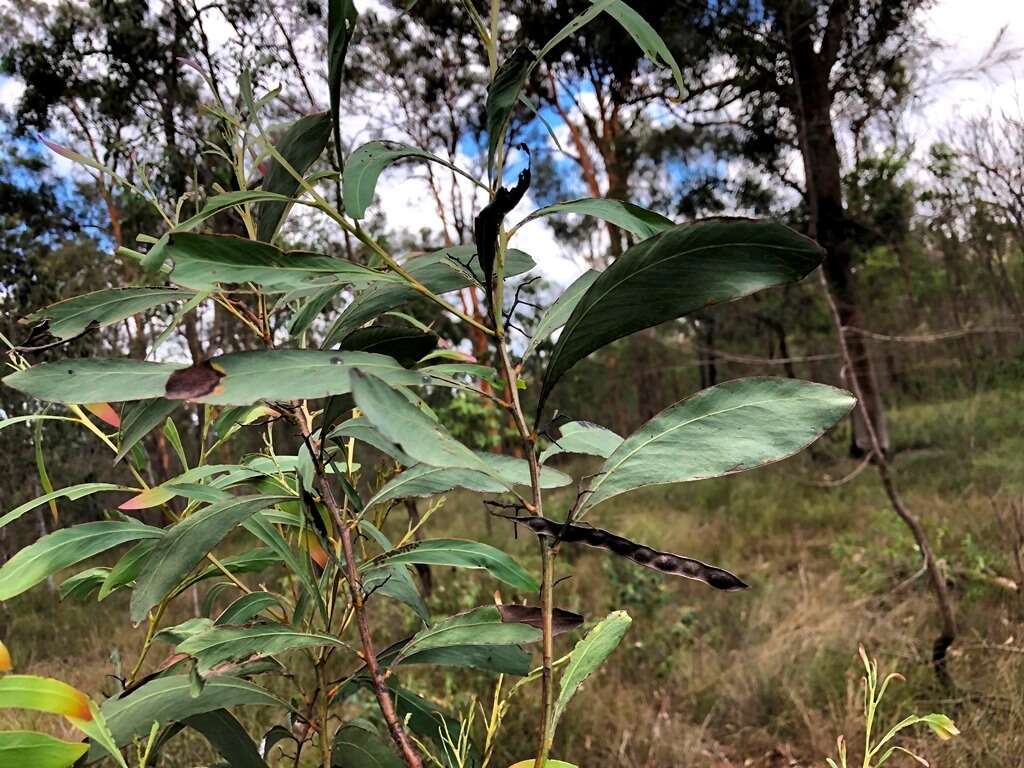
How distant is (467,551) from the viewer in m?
0.53

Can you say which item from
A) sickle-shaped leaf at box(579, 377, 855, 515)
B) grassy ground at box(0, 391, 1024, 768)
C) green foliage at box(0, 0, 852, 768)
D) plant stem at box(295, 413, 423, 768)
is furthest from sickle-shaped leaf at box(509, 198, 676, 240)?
grassy ground at box(0, 391, 1024, 768)

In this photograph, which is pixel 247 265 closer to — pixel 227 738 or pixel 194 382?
pixel 194 382

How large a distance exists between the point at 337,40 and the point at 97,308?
236 mm

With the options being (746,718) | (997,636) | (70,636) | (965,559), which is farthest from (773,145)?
(70,636)

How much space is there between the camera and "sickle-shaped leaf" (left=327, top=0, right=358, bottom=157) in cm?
30

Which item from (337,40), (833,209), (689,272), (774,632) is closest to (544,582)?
(689,272)

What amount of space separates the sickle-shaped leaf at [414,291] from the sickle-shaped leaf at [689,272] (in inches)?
4.9

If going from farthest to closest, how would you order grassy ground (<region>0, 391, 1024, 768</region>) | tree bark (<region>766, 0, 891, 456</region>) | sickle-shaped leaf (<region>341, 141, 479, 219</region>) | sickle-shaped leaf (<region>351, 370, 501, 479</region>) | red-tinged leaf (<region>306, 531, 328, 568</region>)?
tree bark (<region>766, 0, 891, 456</region>) → grassy ground (<region>0, 391, 1024, 768</region>) → red-tinged leaf (<region>306, 531, 328, 568</region>) → sickle-shaped leaf (<region>341, 141, 479, 219</region>) → sickle-shaped leaf (<region>351, 370, 501, 479</region>)

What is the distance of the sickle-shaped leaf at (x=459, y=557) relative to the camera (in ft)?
1.62

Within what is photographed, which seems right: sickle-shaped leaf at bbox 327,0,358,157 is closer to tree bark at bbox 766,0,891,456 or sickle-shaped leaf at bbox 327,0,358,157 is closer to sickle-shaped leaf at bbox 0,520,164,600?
sickle-shaped leaf at bbox 0,520,164,600

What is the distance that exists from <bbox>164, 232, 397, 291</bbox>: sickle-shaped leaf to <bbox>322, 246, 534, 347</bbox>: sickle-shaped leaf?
0.21ft

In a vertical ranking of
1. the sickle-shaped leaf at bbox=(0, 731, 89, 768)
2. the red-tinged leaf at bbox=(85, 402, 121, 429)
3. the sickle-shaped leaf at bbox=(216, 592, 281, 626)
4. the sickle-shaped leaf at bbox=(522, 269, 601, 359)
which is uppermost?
the sickle-shaped leaf at bbox=(522, 269, 601, 359)

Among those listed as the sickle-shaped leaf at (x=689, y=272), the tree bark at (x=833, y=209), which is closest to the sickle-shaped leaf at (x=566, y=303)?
the sickle-shaped leaf at (x=689, y=272)

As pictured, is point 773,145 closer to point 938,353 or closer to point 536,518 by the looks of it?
point 938,353
